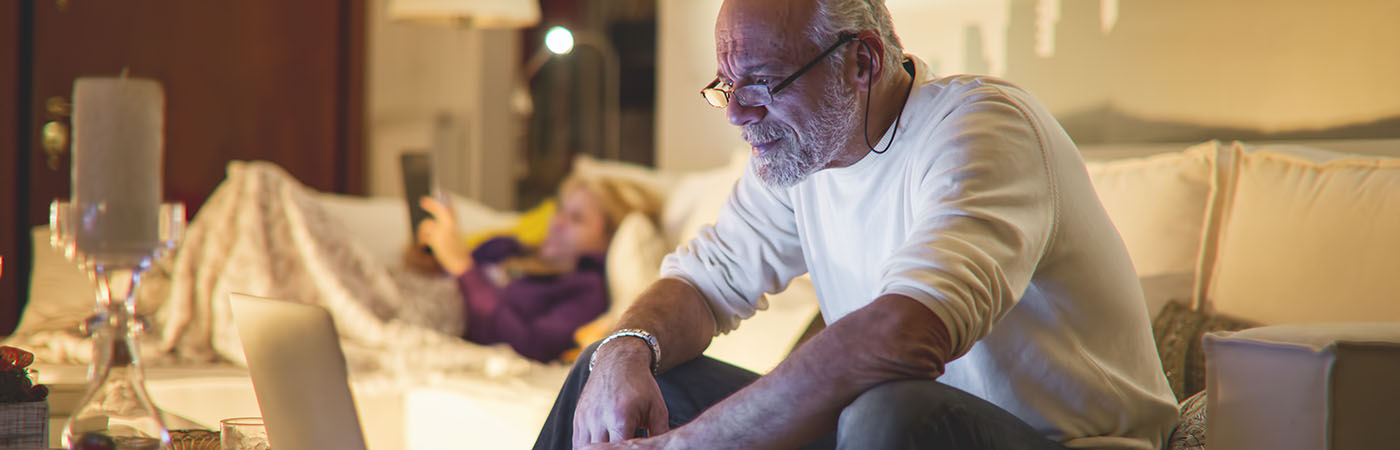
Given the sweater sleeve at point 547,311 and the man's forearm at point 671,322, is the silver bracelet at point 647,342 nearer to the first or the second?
the man's forearm at point 671,322

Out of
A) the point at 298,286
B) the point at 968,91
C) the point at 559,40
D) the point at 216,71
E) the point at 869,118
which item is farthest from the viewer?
the point at 216,71

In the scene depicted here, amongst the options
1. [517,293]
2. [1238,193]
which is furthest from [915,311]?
[517,293]

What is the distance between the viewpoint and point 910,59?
128 centimetres

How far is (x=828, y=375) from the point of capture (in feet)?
3.06

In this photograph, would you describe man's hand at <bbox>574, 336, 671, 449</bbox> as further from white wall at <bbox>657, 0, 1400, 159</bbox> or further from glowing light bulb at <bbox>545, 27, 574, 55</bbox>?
glowing light bulb at <bbox>545, 27, 574, 55</bbox>

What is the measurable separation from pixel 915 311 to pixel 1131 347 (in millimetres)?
377

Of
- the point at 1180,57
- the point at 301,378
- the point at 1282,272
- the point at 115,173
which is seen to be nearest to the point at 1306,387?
the point at 1282,272

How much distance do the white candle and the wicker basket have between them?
14.3 inches

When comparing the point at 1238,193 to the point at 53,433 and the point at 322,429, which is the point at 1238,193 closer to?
the point at 322,429

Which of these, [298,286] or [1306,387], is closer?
[1306,387]

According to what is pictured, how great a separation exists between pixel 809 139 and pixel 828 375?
0.36 m

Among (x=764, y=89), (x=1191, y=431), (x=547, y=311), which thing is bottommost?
(x=547, y=311)

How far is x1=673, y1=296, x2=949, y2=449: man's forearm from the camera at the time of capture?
2.97 feet

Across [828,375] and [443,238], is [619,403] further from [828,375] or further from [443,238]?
[443,238]
